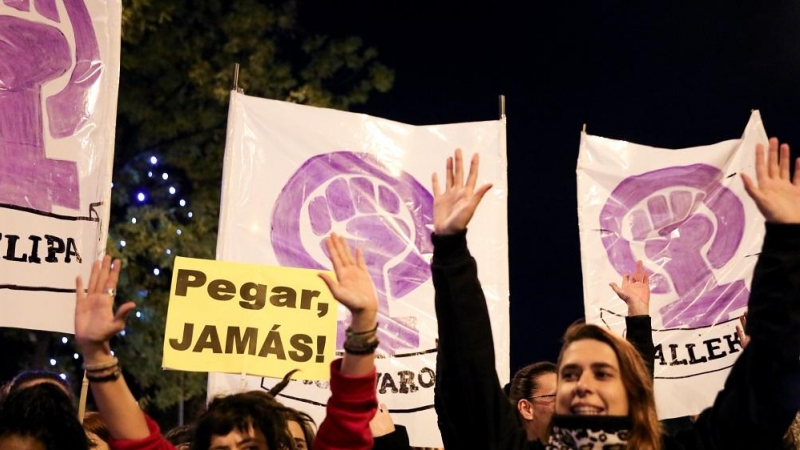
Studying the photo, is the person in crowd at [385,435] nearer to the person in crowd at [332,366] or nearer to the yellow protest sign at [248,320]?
the person in crowd at [332,366]

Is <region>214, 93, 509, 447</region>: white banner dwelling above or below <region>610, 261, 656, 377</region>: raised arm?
above

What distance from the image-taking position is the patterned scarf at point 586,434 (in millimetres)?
3297

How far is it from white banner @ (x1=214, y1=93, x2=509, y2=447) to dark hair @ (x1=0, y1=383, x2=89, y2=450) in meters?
3.20

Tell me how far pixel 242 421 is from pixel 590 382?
4.03 feet

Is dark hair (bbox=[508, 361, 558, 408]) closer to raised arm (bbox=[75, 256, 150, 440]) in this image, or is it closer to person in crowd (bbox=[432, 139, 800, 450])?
person in crowd (bbox=[432, 139, 800, 450])

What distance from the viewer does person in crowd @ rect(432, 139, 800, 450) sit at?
10.7 feet

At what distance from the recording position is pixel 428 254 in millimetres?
7516

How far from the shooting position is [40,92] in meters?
5.96

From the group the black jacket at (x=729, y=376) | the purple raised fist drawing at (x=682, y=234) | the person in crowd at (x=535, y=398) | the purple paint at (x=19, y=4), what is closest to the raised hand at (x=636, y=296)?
the person in crowd at (x=535, y=398)

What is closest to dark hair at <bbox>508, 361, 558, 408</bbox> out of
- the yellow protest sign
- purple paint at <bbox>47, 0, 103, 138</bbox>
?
the yellow protest sign

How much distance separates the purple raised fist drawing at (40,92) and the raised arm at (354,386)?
9.25 ft

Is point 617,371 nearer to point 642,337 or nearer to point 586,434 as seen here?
point 586,434

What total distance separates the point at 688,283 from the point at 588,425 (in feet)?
16.3

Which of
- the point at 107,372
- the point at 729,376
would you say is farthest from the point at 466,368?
the point at 107,372
